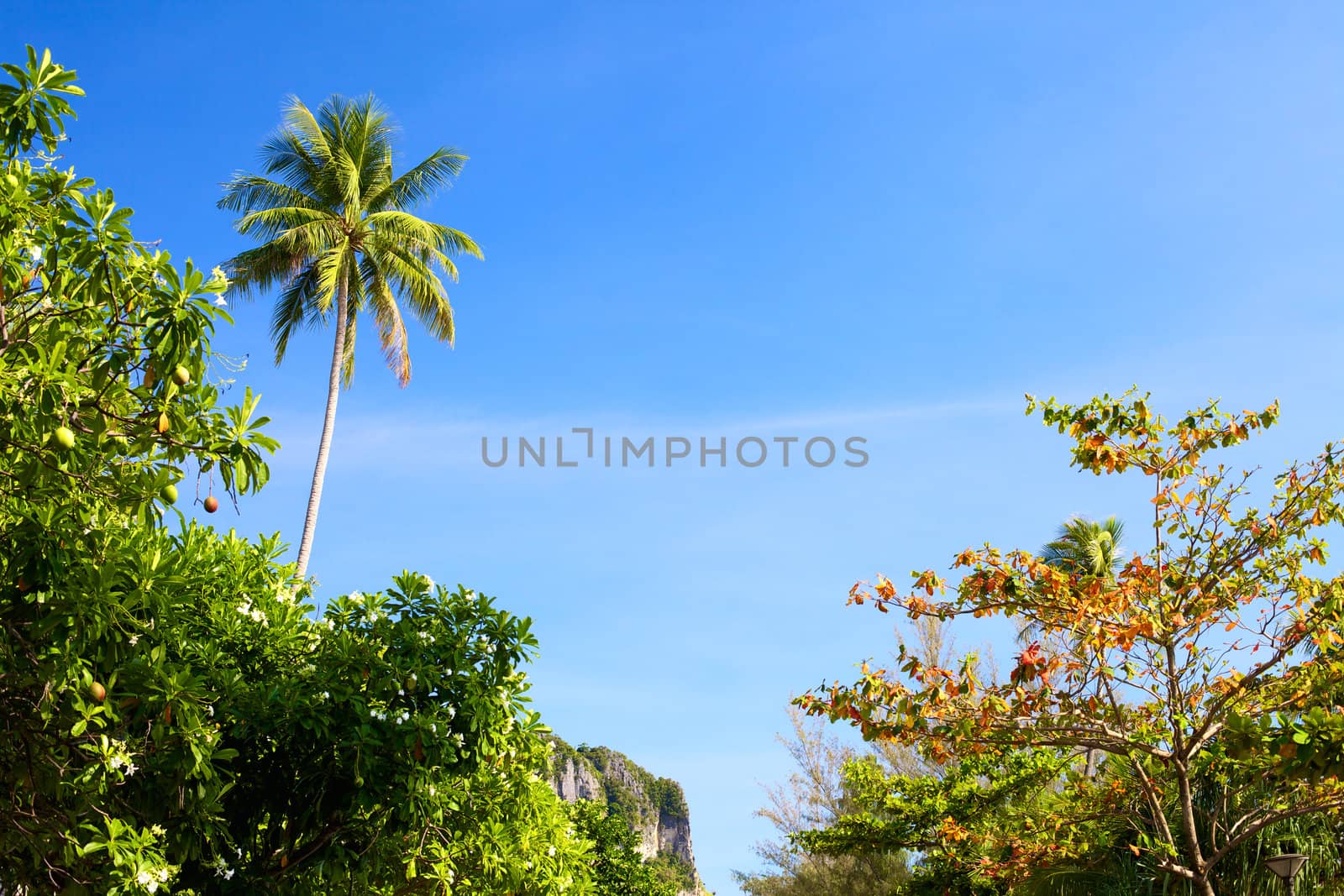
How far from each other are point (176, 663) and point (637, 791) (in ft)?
330

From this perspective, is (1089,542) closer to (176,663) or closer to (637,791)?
(176,663)

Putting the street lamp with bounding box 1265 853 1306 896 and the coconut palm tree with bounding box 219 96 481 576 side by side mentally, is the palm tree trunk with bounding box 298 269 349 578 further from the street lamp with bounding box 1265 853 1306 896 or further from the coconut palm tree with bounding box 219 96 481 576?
the street lamp with bounding box 1265 853 1306 896

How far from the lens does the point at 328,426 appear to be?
1875 cm

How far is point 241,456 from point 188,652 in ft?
8.44

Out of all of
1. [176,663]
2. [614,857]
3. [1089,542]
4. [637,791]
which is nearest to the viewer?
[176,663]

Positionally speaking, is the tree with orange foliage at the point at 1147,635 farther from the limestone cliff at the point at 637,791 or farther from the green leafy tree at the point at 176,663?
the limestone cliff at the point at 637,791

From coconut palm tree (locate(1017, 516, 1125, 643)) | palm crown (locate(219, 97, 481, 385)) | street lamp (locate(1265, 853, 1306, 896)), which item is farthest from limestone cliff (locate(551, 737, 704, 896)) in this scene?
street lamp (locate(1265, 853, 1306, 896))

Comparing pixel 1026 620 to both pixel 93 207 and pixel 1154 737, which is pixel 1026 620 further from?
pixel 93 207

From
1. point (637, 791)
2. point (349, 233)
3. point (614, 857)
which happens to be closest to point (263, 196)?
point (349, 233)

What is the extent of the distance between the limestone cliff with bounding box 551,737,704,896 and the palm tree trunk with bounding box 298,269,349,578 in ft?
236

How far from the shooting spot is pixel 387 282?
20797mm

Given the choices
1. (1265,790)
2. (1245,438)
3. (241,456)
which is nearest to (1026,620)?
(1245,438)

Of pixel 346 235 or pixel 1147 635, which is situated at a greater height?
pixel 346 235

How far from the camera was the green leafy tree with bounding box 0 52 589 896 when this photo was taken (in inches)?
166
